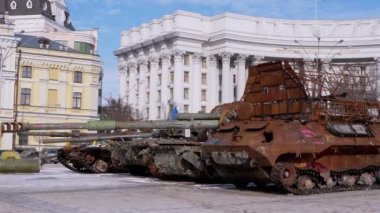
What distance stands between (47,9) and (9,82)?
47315mm

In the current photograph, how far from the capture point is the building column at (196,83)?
102531 mm

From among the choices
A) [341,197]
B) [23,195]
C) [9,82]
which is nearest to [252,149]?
[341,197]

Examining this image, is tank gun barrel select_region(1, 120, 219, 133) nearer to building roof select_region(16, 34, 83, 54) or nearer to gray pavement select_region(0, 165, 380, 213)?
gray pavement select_region(0, 165, 380, 213)

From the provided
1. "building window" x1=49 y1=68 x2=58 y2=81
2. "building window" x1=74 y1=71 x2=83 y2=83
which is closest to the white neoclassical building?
"building window" x1=74 y1=71 x2=83 y2=83

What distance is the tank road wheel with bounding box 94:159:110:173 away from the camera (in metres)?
29.5

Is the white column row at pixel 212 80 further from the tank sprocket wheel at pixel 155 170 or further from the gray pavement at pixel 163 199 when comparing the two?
the gray pavement at pixel 163 199

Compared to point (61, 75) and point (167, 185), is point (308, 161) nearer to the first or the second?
point (167, 185)

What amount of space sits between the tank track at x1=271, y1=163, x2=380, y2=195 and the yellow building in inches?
1790

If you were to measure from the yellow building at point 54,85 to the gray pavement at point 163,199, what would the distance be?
42214 mm

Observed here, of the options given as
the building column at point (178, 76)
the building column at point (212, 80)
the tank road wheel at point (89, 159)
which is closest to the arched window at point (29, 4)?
the building column at point (178, 76)

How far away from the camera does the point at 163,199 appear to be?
16.7 metres

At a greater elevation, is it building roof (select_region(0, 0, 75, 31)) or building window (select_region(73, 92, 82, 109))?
building roof (select_region(0, 0, 75, 31))

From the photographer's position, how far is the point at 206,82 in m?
107

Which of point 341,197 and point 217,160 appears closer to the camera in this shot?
point 341,197
